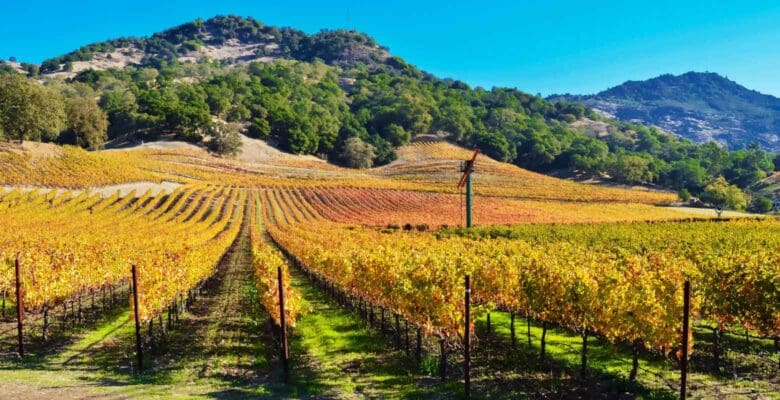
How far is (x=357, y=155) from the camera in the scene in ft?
468

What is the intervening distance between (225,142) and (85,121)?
31.6 meters

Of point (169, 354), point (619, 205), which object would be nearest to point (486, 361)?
point (169, 354)

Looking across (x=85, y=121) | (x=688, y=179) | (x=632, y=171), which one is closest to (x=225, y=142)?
(x=85, y=121)

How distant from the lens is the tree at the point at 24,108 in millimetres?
79562

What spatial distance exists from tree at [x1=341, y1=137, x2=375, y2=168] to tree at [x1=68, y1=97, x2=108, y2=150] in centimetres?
6226

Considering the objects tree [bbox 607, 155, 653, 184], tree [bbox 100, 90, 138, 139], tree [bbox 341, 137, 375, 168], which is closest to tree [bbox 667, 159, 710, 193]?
tree [bbox 607, 155, 653, 184]

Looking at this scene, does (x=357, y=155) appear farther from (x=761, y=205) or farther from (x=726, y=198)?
(x=761, y=205)

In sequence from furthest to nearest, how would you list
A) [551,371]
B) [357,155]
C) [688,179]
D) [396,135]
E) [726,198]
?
[396,135] → [357,155] → [688,179] → [726,198] → [551,371]

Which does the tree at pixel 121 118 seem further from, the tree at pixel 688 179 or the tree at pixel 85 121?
the tree at pixel 688 179

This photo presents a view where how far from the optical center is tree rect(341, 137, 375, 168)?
468 ft

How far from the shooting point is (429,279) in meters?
14.5

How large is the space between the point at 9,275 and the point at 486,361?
60.1ft

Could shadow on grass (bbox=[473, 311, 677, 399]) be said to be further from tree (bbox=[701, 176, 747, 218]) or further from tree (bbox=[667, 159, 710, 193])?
tree (bbox=[667, 159, 710, 193])

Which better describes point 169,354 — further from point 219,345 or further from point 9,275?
point 9,275
